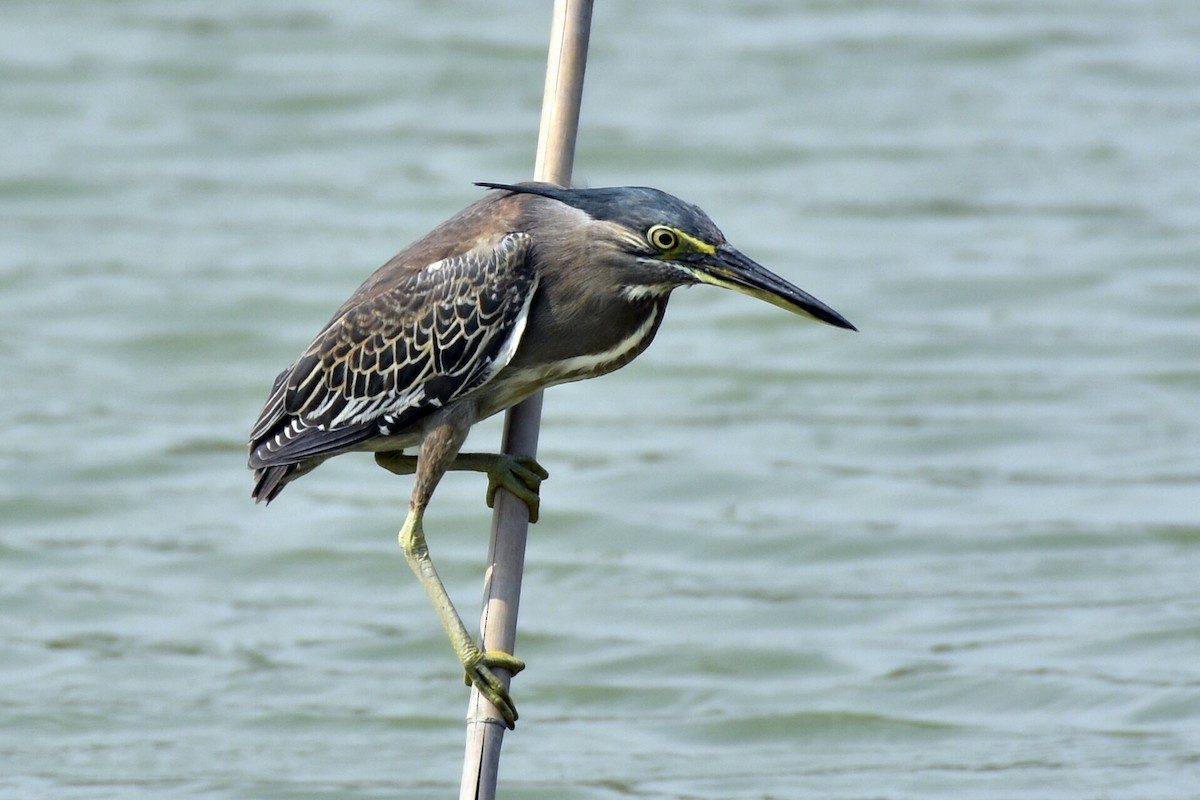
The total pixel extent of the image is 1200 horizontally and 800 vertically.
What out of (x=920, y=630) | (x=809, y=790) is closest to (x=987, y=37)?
(x=920, y=630)

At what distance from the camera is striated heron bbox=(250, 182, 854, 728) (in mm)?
5000

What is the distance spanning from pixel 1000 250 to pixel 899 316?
114 centimetres

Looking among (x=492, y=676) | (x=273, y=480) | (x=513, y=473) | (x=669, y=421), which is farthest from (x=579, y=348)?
(x=669, y=421)

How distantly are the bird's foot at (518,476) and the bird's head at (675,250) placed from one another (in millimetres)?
599

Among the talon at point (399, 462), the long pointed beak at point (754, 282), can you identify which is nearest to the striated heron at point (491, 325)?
the long pointed beak at point (754, 282)

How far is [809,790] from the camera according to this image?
7.93 metres

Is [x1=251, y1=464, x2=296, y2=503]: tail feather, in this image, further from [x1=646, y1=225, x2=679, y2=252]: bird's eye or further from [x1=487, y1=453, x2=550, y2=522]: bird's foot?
[x1=646, y1=225, x2=679, y2=252]: bird's eye

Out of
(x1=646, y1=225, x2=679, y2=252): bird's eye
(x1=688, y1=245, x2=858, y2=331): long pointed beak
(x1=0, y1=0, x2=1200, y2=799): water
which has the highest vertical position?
(x1=646, y1=225, x2=679, y2=252): bird's eye

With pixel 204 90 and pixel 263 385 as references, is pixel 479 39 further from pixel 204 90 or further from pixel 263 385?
pixel 263 385

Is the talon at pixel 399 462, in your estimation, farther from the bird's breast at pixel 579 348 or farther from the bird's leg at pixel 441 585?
the bird's breast at pixel 579 348

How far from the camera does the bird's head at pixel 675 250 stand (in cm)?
A: 489

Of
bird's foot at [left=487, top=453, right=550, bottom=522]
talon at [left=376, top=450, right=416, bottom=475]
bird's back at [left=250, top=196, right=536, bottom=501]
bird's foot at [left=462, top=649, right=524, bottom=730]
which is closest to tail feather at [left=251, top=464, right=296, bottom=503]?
bird's back at [left=250, top=196, right=536, bottom=501]

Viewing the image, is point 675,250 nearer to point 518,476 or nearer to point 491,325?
point 491,325

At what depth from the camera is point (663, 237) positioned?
4.97 meters
